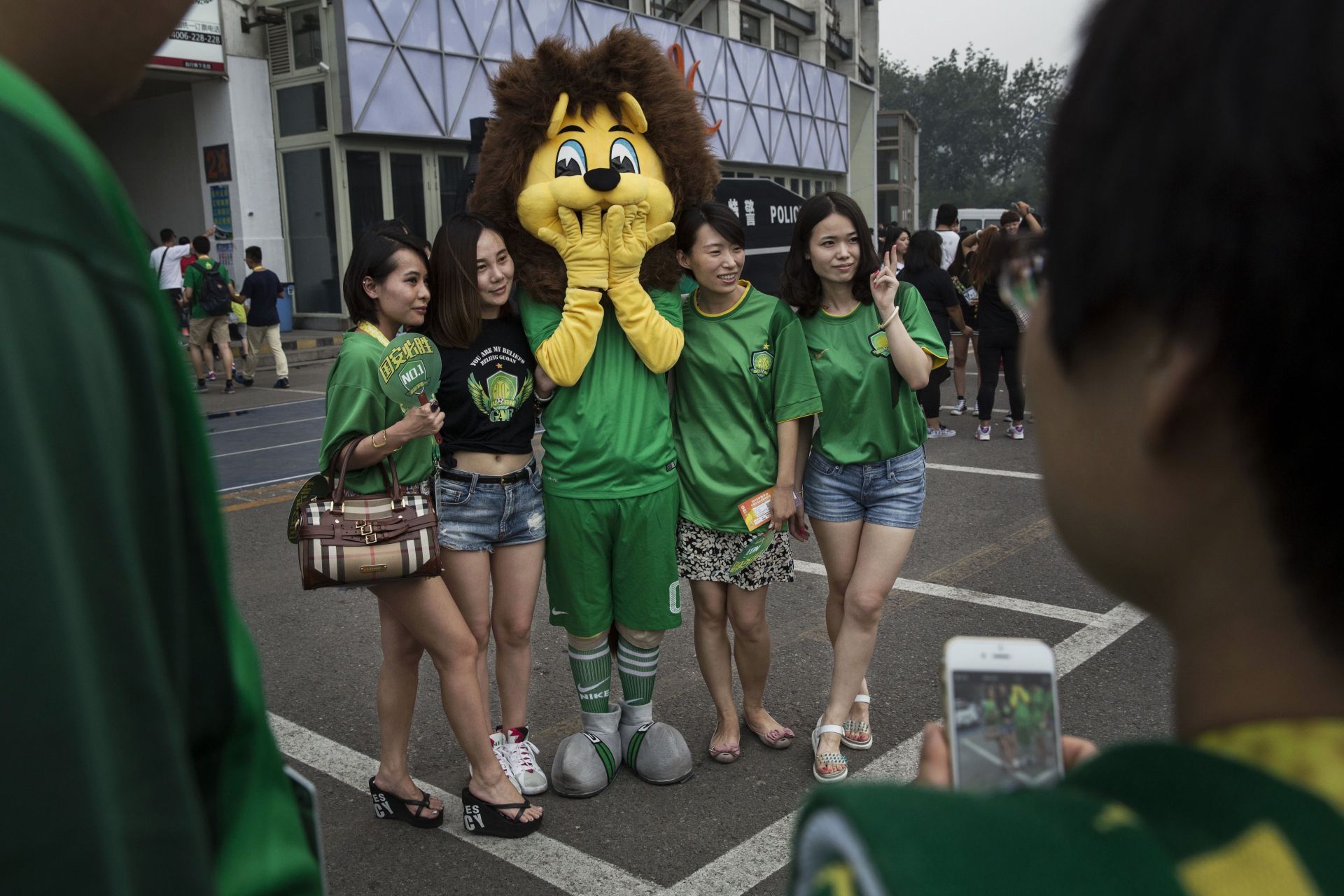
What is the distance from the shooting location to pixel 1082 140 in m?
0.74

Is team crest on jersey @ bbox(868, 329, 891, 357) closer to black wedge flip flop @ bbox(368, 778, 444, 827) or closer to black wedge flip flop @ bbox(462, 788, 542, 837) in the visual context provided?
black wedge flip flop @ bbox(462, 788, 542, 837)

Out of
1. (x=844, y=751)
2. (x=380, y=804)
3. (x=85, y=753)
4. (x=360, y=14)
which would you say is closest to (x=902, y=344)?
(x=844, y=751)

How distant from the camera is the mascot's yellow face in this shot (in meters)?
3.86

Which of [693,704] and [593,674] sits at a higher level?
[593,674]

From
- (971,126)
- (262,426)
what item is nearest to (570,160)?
(262,426)

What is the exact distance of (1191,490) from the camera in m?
0.76

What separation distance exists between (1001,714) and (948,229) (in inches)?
522

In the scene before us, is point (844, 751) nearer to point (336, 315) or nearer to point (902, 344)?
point (902, 344)

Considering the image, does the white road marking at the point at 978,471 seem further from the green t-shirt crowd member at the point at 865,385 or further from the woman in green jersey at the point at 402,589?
the woman in green jersey at the point at 402,589

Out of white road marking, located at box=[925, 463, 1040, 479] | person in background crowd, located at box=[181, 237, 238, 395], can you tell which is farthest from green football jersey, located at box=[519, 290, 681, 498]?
person in background crowd, located at box=[181, 237, 238, 395]

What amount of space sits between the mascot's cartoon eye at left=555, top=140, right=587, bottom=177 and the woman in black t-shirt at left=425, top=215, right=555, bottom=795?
40 cm

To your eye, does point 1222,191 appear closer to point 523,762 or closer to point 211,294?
point 523,762

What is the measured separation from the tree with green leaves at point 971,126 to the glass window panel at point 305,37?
8141 centimetres

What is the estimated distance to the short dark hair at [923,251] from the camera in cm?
937
